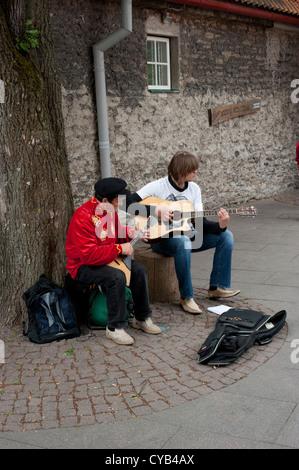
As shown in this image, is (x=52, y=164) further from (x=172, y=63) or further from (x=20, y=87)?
(x=172, y=63)

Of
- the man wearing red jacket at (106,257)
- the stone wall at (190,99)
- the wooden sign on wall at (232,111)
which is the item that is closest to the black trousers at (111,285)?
the man wearing red jacket at (106,257)

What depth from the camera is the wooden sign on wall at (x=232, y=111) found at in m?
11.1

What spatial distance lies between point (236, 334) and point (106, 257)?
1.20m

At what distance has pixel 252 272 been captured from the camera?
6684 millimetres

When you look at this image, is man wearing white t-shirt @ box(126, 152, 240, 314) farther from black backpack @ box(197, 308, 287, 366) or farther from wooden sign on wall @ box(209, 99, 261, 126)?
wooden sign on wall @ box(209, 99, 261, 126)

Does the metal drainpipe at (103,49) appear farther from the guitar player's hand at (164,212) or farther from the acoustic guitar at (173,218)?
the guitar player's hand at (164,212)

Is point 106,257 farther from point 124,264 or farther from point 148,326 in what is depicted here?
point 148,326

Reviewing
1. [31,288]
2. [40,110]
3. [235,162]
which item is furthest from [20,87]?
[235,162]

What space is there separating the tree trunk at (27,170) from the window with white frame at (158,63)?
4999 mm

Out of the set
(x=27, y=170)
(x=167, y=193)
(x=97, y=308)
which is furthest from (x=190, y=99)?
(x=97, y=308)

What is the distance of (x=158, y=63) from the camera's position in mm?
9953

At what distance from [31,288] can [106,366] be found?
1008 mm

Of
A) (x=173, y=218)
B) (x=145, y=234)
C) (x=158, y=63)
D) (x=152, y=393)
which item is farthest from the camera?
(x=158, y=63)


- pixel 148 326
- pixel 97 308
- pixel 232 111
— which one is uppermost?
pixel 232 111
